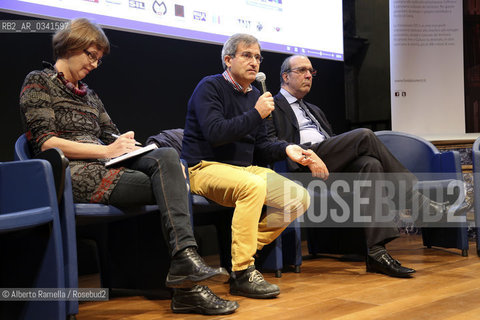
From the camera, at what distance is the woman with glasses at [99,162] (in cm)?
183

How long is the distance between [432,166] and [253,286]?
168 centimetres

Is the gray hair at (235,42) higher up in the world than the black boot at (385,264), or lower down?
higher up

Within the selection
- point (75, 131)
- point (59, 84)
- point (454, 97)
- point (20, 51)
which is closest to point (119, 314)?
point (75, 131)

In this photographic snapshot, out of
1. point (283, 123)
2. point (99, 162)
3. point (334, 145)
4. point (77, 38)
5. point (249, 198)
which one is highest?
point (77, 38)

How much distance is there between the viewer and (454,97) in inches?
173

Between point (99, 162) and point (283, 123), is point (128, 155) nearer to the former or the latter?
point (99, 162)

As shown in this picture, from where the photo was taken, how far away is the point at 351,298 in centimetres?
206

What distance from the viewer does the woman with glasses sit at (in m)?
1.83

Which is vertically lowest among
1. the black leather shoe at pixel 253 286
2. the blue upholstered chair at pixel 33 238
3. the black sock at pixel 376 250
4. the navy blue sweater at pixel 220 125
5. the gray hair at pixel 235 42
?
the black leather shoe at pixel 253 286

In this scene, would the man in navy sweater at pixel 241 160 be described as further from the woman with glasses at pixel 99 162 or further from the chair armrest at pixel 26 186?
the chair armrest at pixel 26 186

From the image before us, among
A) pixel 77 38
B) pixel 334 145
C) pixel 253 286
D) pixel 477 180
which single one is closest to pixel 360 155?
pixel 334 145

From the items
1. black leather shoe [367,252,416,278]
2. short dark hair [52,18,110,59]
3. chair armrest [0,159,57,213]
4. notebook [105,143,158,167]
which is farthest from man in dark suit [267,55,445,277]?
chair armrest [0,159,57,213]

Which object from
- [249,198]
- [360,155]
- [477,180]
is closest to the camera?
[249,198]

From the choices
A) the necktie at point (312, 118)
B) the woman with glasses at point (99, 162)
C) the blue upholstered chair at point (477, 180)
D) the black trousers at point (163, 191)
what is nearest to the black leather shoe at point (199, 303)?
the woman with glasses at point (99, 162)
